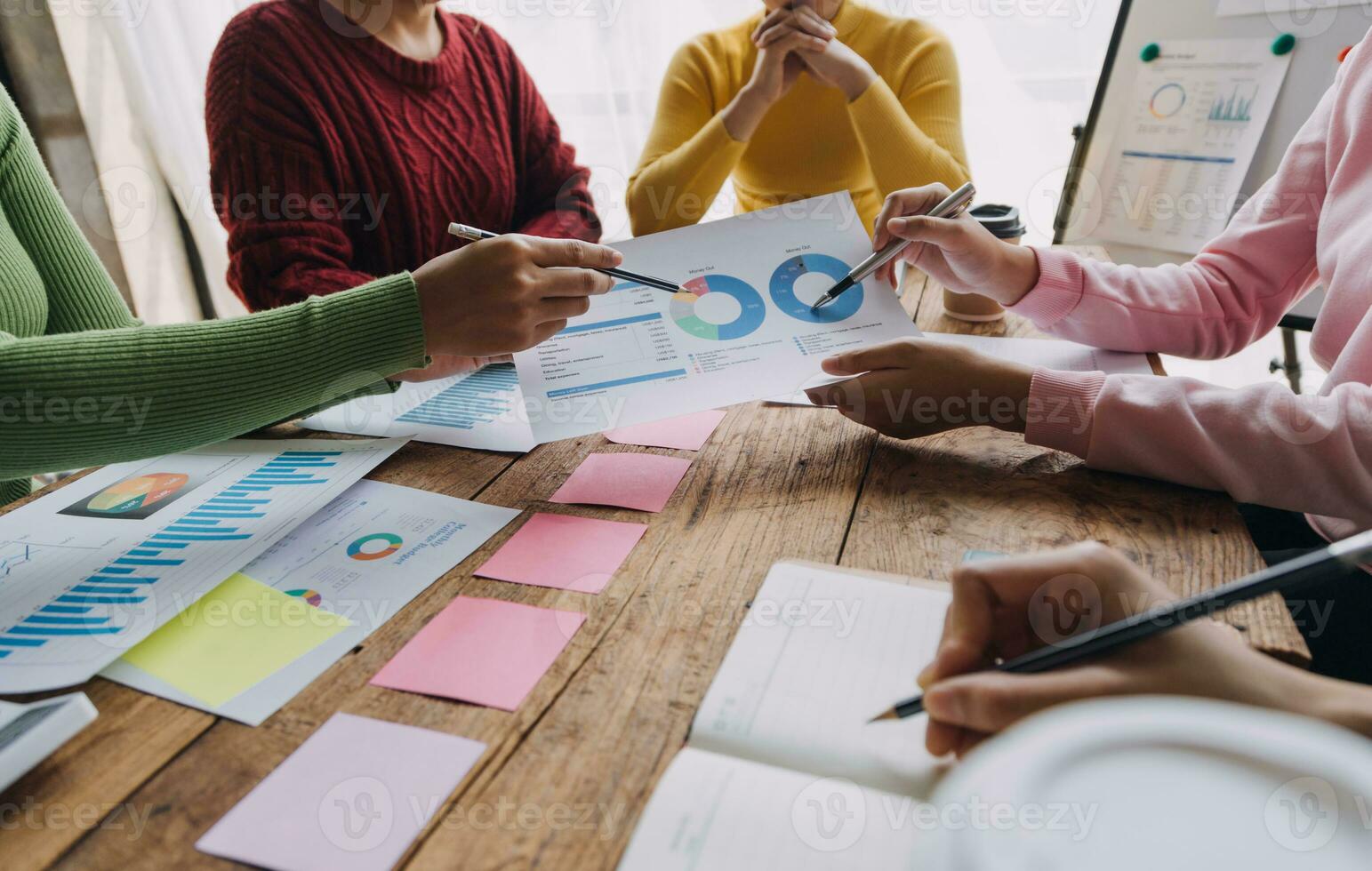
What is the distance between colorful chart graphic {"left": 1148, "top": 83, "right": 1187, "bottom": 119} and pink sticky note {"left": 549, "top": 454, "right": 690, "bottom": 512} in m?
1.38

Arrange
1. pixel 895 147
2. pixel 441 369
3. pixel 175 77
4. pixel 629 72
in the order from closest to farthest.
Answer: pixel 441 369 < pixel 895 147 < pixel 629 72 < pixel 175 77

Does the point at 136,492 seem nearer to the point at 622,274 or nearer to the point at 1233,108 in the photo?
the point at 622,274

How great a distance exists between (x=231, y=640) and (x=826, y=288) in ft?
2.02

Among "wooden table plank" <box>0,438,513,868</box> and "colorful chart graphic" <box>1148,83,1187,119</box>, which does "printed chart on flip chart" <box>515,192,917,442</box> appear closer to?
"wooden table plank" <box>0,438,513,868</box>

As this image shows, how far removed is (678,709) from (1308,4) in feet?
5.36

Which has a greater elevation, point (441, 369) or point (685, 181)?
point (685, 181)

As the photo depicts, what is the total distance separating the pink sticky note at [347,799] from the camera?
0.33 metres

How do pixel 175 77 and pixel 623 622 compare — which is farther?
pixel 175 77

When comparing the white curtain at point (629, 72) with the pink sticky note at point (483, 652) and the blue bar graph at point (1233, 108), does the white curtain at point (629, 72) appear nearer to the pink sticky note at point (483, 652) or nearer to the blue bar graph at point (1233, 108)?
the blue bar graph at point (1233, 108)

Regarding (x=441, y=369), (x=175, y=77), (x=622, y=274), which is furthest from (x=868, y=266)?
(x=175, y=77)

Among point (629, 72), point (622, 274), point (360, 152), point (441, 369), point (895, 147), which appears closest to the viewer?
point (622, 274)

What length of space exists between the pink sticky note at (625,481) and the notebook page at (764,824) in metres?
0.27

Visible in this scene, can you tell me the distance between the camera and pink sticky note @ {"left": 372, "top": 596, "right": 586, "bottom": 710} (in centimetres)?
42

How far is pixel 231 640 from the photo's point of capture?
47 cm
